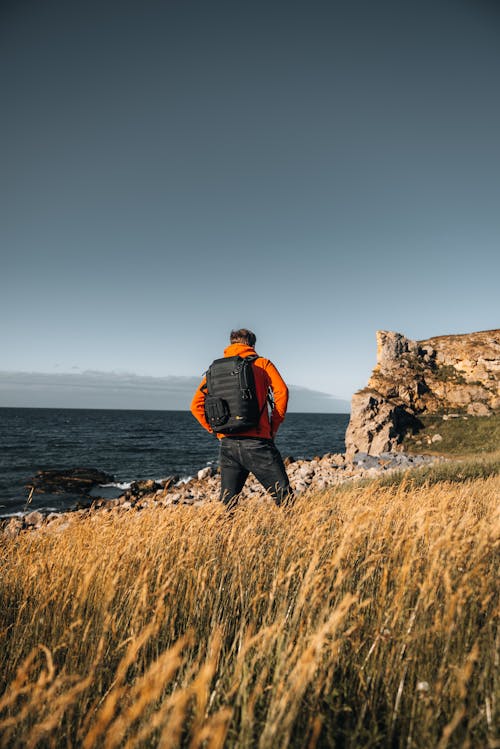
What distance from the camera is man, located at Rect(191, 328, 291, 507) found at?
15.3 feet

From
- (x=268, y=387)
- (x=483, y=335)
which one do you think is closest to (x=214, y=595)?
(x=268, y=387)

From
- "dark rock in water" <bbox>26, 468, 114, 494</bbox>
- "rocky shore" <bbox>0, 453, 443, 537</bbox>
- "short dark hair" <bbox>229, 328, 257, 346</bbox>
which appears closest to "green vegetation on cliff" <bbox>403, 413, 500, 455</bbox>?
"rocky shore" <bbox>0, 453, 443, 537</bbox>

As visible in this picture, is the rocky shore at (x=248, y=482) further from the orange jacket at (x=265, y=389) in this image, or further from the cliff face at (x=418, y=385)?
the orange jacket at (x=265, y=389)

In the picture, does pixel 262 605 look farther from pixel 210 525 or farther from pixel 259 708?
pixel 210 525

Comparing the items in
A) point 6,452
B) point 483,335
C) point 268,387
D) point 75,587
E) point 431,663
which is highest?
point 483,335

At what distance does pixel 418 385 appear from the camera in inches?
1114

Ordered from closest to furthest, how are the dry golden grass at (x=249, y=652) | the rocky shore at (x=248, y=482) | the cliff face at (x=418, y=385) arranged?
the dry golden grass at (x=249, y=652)
the rocky shore at (x=248, y=482)
the cliff face at (x=418, y=385)

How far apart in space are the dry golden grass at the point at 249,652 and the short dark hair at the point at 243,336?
247 centimetres

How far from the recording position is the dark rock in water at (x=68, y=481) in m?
19.8

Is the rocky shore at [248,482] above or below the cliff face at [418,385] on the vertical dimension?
below

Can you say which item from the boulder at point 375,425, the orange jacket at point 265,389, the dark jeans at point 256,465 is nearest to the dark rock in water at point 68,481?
the boulder at point 375,425

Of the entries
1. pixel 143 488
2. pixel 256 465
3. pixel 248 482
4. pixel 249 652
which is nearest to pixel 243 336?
pixel 256 465

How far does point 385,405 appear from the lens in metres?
25.7

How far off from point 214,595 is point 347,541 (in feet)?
3.63
